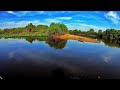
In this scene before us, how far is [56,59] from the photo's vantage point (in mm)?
3092

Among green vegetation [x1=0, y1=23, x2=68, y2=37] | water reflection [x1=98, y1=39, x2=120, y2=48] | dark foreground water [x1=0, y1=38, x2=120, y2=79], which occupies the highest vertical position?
green vegetation [x1=0, y1=23, x2=68, y2=37]

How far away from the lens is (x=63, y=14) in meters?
3.18

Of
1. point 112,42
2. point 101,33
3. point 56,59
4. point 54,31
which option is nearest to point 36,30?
point 54,31

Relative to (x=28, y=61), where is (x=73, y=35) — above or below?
above

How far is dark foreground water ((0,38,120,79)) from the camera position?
305 centimetres

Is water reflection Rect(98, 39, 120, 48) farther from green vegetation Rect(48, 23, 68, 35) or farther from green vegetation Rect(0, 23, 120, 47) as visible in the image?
green vegetation Rect(48, 23, 68, 35)

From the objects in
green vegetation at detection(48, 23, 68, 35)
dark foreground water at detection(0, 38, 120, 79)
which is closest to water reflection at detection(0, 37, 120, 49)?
dark foreground water at detection(0, 38, 120, 79)

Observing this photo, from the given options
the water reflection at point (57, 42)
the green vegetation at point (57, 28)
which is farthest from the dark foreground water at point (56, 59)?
the green vegetation at point (57, 28)

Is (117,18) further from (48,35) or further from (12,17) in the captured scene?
(12,17)

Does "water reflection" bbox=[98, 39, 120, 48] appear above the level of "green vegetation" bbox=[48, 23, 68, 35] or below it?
below

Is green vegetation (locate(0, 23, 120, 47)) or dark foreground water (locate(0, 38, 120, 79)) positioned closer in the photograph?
dark foreground water (locate(0, 38, 120, 79))

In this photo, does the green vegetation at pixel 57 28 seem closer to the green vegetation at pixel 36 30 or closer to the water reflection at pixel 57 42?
the green vegetation at pixel 36 30
